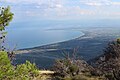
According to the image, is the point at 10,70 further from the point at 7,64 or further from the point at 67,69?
the point at 67,69

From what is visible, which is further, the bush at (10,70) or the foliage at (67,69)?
the foliage at (67,69)

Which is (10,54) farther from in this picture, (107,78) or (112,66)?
(112,66)

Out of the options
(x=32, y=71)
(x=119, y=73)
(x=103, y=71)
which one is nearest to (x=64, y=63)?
(x=103, y=71)

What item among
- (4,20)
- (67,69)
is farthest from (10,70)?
A: (67,69)

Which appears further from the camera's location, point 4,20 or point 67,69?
point 67,69

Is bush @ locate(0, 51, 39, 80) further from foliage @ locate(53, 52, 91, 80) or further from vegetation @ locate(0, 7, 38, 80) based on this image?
foliage @ locate(53, 52, 91, 80)

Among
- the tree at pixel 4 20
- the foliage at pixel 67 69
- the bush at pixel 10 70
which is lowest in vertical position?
the foliage at pixel 67 69

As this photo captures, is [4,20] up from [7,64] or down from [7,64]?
up

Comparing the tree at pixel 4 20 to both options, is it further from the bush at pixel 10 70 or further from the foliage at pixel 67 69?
the foliage at pixel 67 69

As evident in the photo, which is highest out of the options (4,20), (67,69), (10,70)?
(4,20)

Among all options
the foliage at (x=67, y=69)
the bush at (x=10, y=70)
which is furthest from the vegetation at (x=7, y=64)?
the foliage at (x=67, y=69)

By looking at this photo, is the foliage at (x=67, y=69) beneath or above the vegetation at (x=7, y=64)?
beneath

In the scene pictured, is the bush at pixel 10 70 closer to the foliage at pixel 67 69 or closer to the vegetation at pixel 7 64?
the vegetation at pixel 7 64
